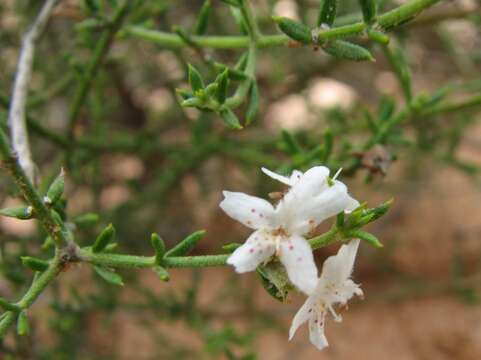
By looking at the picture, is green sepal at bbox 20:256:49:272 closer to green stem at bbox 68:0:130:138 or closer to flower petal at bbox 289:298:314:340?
flower petal at bbox 289:298:314:340

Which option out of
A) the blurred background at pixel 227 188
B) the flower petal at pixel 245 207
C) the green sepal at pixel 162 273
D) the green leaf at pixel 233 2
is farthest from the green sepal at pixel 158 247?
the blurred background at pixel 227 188

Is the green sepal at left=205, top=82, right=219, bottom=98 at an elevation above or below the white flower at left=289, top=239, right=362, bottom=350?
above

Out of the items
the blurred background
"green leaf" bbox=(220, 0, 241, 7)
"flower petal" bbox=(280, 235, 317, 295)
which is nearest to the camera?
"flower petal" bbox=(280, 235, 317, 295)

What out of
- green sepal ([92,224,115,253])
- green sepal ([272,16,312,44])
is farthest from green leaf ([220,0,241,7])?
green sepal ([92,224,115,253])

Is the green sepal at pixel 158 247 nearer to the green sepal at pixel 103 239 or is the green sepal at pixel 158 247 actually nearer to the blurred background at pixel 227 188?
the green sepal at pixel 103 239

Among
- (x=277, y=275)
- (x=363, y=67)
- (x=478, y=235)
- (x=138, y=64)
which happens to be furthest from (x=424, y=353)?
(x=277, y=275)

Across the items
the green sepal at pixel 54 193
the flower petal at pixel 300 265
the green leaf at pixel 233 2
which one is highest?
the green leaf at pixel 233 2

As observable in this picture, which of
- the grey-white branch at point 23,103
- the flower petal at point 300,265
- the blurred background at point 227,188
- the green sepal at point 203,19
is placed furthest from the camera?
the blurred background at point 227,188
